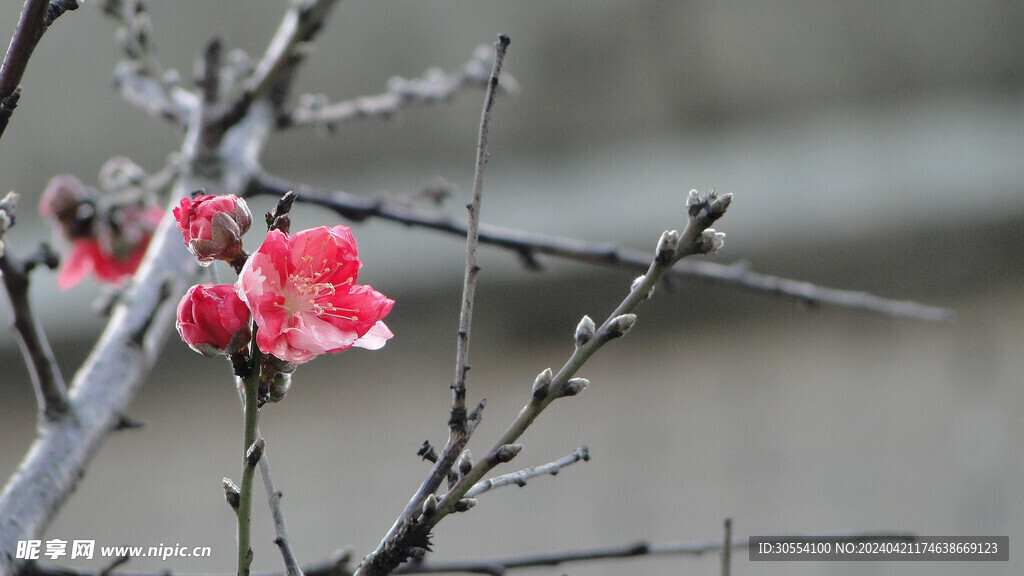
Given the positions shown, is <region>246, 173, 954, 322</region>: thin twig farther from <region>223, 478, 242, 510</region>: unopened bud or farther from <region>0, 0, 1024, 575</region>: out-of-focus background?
<region>0, 0, 1024, 575</region>: out-of-focus background

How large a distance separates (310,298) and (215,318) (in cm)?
5

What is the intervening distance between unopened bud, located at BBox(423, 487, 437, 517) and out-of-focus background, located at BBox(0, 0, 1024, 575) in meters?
1.01

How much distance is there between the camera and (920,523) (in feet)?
3.81

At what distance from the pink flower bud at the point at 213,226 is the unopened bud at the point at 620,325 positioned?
0.13m

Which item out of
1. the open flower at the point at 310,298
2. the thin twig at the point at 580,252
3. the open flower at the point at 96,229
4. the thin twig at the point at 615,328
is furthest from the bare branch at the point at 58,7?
the open flower at the point at 96,229

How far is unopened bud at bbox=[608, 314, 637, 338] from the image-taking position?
0.93ft

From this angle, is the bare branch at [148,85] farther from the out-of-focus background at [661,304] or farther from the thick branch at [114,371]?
the out-of-focus background at [661,304]

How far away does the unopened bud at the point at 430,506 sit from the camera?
10.7 inches

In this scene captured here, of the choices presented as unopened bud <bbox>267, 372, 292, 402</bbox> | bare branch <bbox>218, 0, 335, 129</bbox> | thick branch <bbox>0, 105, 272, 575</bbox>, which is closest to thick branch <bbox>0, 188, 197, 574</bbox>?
thick branch <bbox>0, 105, 272, 575</bbox>

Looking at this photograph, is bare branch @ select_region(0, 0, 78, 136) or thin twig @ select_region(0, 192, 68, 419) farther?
thin twig @ select_region(0, 192, 68, 419)

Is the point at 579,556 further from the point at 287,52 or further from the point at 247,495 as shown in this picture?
the point at 287,52

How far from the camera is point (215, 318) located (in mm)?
291

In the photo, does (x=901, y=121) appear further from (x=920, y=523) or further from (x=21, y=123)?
(x=21, y=123)

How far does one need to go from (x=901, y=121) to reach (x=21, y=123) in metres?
1.63
